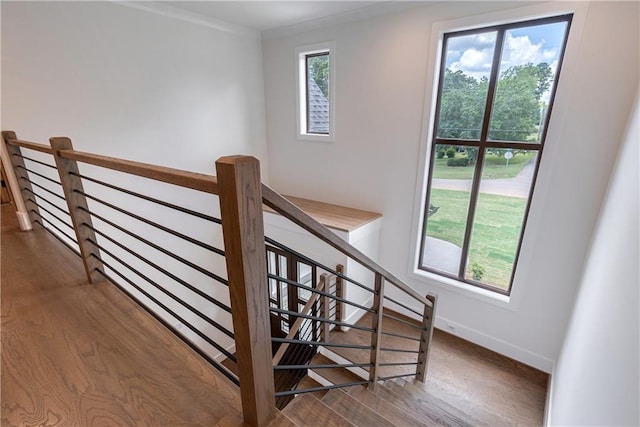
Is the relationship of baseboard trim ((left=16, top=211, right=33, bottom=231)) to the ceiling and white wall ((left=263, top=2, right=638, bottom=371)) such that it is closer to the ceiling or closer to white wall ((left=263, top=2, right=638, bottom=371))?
A: the ceiling

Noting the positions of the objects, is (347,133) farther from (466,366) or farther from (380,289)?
(466,366)

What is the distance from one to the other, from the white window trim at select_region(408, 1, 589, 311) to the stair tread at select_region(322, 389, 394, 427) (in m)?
1.82

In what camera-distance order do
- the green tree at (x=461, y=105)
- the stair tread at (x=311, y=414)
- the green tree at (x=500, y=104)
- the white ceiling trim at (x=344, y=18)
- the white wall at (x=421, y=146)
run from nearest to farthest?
the stair tread at (x=311, y=414) < the white wall at (x=421, y=146) < the green tree at (x=500, y=104) < the green tree at (x=461, y=105) < the white ceiling trim at (x=344, y=18)

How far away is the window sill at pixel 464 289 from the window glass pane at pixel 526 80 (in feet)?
4.94

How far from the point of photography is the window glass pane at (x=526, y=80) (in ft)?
7.73

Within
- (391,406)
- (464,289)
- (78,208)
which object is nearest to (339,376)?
(391,406)

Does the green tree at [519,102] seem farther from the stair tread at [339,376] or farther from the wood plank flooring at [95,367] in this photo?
the wood plank flooring at [95,367]

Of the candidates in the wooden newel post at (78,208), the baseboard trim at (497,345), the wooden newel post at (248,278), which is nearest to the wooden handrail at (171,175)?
the wooden newel post at (248,278)

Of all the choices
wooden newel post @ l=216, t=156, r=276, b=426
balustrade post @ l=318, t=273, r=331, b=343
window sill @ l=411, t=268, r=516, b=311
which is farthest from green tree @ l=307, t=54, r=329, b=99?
wooden newel post @ l=216, t=156, r=276, b=426

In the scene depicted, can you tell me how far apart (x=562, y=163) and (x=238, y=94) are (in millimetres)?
3550

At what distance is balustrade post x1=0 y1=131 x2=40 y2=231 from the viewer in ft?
7.34

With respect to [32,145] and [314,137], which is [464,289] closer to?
[314,137]

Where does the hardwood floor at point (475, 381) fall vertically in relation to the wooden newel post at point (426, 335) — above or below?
below

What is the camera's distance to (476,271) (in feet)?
10.1
